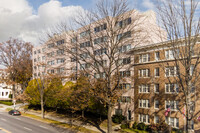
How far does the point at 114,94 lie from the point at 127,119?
1390 centimetres

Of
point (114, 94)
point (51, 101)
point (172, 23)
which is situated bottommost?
point (51, 101)

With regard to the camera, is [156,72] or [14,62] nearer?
[156,72]

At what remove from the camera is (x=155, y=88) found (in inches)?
1264

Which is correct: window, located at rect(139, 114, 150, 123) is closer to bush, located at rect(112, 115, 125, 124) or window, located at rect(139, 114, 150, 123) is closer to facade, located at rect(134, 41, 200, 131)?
facade, located at rect(134, 41, 200, 131)

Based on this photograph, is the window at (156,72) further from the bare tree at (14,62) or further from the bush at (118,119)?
the bare tree at (14,62)

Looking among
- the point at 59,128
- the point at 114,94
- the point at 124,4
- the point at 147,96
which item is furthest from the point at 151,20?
the point at 59,128

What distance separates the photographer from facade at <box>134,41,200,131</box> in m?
29.2

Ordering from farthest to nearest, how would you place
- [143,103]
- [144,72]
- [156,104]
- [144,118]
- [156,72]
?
[144,72], [143,103], [144,118], [156,72], [156,104]

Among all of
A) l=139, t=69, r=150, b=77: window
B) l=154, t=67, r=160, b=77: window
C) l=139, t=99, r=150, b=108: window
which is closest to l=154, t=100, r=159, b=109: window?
l=139, t=99, r=150, b=108: window

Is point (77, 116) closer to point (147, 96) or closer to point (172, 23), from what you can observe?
point (147, 96)

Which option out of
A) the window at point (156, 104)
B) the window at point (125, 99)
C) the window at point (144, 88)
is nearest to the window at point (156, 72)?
the window at point (144, 88)

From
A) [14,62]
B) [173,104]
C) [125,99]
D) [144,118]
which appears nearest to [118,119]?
[125,99]

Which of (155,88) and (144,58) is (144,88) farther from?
(144,58)

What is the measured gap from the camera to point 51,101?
137 feet
